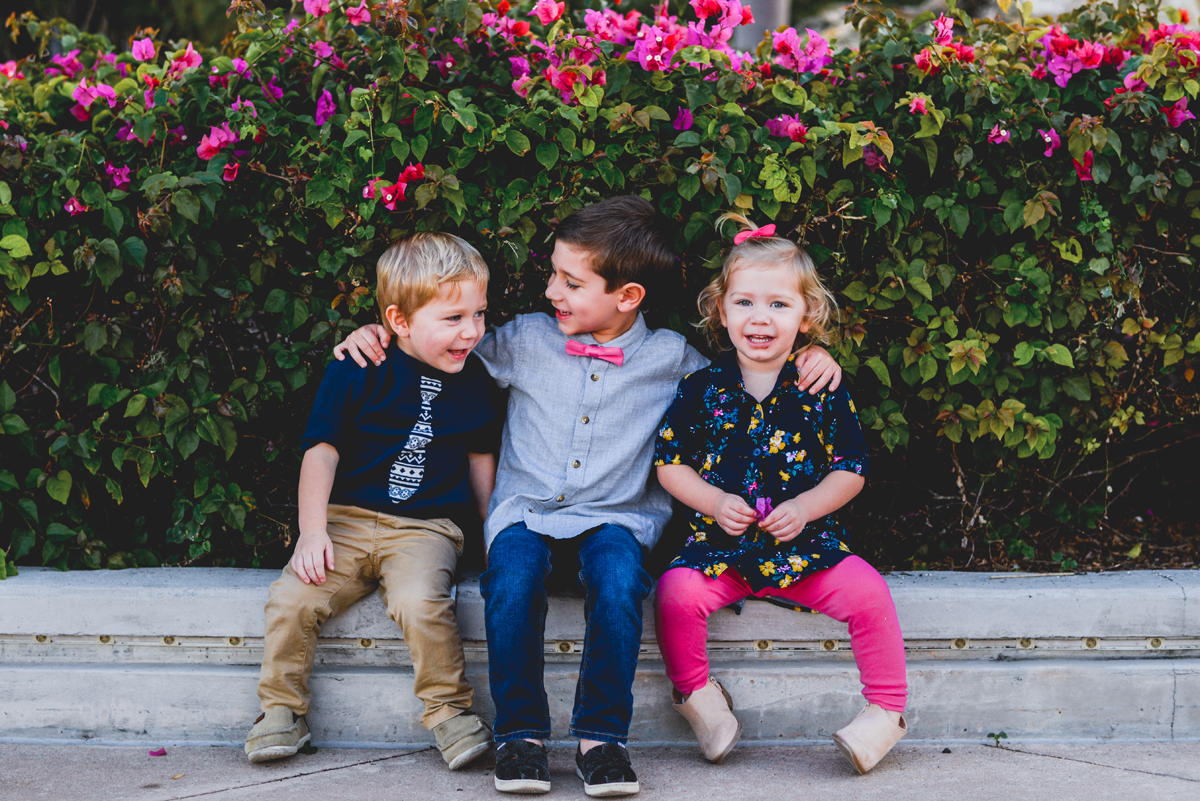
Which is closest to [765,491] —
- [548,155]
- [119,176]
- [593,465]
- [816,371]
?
[816,371]

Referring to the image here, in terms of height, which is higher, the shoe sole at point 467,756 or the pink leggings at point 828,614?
the pink leggings at point 828,614

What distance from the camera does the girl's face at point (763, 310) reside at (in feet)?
8.40

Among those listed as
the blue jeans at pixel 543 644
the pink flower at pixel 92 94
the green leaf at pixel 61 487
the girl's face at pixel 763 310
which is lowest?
the blue jeans at pixel 543 644

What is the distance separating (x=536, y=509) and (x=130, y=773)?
45.4 inches

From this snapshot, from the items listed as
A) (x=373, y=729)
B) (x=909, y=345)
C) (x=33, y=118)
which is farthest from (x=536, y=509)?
(x=33, y=118)

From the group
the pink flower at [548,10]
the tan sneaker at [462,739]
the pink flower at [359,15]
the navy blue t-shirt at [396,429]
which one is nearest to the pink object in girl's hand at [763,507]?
the navy blue t-shirt at [396,429]

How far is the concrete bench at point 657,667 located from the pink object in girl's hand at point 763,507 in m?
0.24

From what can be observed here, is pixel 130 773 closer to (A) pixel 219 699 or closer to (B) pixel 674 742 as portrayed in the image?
(A) pixel 219 699

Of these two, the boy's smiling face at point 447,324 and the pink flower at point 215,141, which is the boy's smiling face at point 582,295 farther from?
the pink flower at point 215,141

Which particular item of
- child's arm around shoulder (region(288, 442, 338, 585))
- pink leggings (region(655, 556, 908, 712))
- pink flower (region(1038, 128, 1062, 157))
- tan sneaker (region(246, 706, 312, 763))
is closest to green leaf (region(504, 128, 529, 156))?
child's arm around shoulder (region(288, 442, 338, 585))

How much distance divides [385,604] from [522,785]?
0.59 m

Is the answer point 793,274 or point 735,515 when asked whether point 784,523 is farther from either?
point 793,274

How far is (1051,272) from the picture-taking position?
2762mm

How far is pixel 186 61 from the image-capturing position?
2.76m
